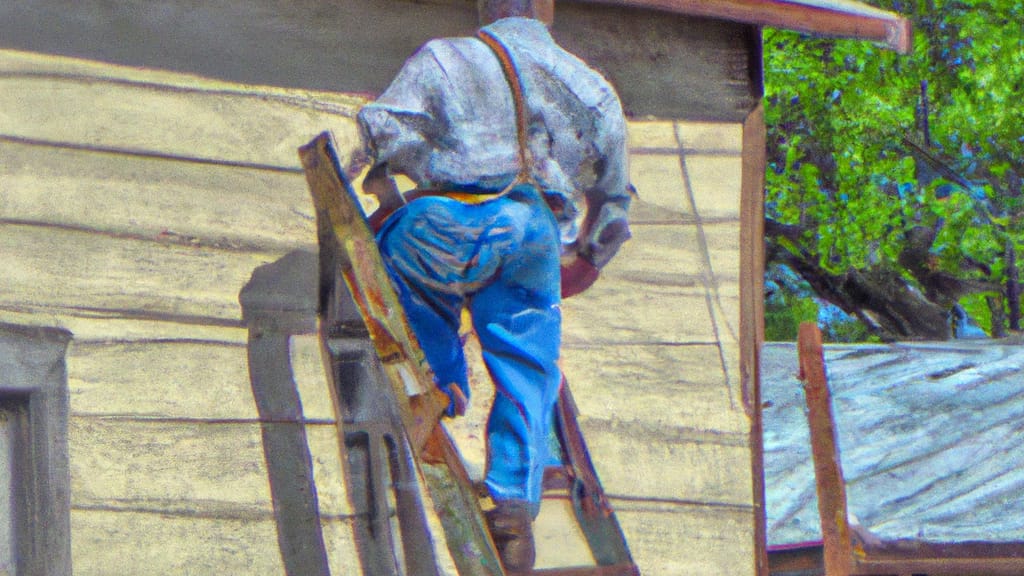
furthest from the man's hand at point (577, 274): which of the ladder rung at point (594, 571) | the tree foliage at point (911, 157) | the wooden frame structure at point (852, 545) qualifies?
the tree foliage at point (911, 157)


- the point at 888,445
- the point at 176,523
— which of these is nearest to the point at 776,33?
the point at 888,445

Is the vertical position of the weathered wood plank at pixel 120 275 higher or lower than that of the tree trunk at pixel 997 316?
lower

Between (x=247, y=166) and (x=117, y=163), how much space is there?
Result: 0.41 metres

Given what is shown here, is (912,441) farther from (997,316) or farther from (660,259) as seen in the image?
(997,316)

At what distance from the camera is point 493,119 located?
4.49m

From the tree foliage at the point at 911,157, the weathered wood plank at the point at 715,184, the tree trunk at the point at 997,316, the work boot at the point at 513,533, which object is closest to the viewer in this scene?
the work boot at the point at 513,533

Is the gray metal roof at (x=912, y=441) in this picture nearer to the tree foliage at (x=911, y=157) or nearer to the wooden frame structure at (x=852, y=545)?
the wooden frame structure at (x=852, y=545)

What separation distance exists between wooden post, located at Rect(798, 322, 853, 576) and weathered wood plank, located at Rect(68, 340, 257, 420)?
2159 mm

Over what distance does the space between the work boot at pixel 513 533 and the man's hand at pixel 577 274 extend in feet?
2.94

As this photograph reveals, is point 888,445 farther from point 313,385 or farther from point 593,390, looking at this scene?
point 313,385

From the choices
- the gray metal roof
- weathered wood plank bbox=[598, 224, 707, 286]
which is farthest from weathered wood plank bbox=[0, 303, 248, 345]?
the gray metal roof

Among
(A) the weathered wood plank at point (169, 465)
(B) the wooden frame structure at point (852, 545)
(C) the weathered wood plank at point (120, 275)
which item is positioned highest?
(C) the weathered wood plank at point (120, 275)

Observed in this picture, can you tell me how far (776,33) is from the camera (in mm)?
11945

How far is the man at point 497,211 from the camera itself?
14.2 ft
